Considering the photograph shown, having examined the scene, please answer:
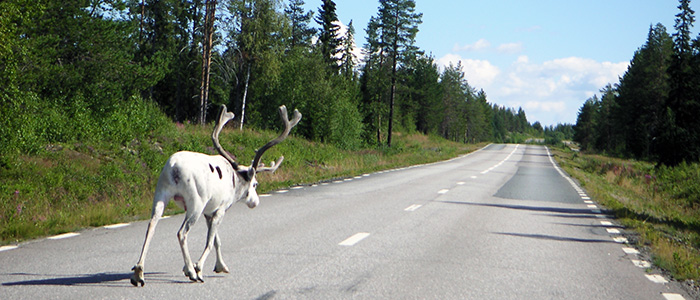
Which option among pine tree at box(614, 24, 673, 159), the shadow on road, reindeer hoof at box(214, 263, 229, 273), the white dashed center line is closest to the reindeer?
reindeer hoof at box(214, 263, 229, 273)

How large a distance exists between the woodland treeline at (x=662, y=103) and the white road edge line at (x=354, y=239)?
53898 millimetres

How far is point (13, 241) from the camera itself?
7.93 meters

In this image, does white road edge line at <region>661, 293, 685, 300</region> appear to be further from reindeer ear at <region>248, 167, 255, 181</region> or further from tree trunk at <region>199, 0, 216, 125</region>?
tree trunk at <region>199, 0, 216, 125</region>

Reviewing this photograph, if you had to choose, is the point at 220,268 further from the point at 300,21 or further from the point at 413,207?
the point at 300,21

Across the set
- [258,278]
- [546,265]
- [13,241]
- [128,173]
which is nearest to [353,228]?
[546,265]

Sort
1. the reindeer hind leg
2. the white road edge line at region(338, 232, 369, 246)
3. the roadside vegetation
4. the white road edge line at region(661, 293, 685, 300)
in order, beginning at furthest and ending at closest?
1. the roadside vegetation
2. the white road edge line at region(338, 232, 369, 246)
3. the white road edge line at region(661, 293, 685, 300)
4. the reindeer hind leg

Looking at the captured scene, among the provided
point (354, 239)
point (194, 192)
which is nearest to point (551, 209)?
point (354, 239)

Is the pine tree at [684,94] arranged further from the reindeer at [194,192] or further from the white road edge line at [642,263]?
the reindeer at [194,192]

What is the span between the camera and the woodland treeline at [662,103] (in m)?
57.1

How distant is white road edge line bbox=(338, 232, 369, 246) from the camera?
8.84 m

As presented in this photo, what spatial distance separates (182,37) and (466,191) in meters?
43.2

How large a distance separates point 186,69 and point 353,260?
5198cm

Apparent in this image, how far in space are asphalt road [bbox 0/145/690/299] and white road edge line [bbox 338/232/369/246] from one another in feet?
0.06

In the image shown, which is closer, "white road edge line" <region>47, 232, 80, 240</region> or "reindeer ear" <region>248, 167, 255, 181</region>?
"reindeer ear" <region>248, 167, 255, 181</region>
